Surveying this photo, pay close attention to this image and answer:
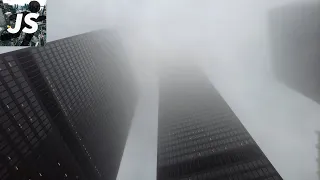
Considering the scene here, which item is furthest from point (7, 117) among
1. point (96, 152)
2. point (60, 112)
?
point (96, 152)

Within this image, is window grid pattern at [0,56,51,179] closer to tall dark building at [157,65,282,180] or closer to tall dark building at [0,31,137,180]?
tall dark building at [0,31,137,180]

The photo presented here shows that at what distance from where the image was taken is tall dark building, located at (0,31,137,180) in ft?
300

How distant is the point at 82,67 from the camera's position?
17950cm

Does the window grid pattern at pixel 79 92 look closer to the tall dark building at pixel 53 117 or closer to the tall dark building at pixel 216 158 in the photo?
the tall dark building at pixel 53 117

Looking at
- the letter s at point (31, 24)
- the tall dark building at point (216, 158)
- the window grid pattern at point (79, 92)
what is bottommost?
the tall dark building at point (216, 158)

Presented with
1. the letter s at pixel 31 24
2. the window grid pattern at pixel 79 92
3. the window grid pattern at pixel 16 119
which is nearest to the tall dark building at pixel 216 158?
the window grid pattern at pixel 79 92

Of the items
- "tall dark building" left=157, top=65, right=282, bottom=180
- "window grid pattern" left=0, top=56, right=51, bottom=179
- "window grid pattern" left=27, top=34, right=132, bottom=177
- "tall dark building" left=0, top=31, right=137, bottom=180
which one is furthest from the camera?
"tall dark building" left=157, top=65, right=282, bottom=180

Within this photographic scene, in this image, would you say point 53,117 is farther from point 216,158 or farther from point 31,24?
point 31,24

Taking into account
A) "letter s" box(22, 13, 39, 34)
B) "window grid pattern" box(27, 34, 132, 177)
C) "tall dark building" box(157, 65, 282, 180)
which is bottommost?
"tall dark building" box(157, 65, 282, 180)

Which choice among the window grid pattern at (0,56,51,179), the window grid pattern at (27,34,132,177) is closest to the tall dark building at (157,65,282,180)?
the window grid pattern at (27,34,132,177)

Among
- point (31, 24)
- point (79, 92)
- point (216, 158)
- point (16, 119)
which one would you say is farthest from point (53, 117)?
point (31, 24)

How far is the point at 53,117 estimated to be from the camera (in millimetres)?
123375

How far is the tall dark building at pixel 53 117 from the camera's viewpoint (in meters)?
91.4

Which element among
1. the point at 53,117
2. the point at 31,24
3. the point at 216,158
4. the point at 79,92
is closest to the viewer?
the point at 31,24
